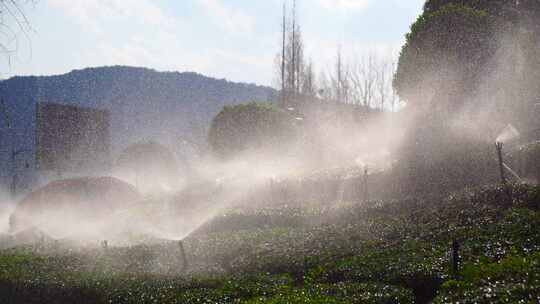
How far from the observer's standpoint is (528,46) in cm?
3288

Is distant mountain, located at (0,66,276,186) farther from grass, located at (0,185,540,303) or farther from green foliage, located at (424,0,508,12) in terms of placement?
grass, located at (0,185,540,303)

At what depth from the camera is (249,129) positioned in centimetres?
5019

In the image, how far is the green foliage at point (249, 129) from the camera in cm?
5009

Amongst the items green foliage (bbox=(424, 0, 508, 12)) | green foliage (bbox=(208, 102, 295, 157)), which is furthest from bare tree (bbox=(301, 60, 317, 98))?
green foliage (bbox=(424, 0, 508, 12))

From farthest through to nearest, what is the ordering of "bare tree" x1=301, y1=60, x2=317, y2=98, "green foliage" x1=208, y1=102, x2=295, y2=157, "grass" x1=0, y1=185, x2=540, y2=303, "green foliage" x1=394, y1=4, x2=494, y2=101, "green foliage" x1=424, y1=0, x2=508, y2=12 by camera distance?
"bare tree" x1=301, y1=60, x2=317, y2=98 → "green foliage" x1=208, y1=102, x2=295, y2=157 → "green foliage" x1=424, y1=0, x2=508, y2=12 → "green foliage" x1=394, y1=4, x2=494, y2=101 → "grass" x1=0, y1=185, x2=540, y2=303

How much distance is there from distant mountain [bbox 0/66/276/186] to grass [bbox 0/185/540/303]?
13285 centimetres

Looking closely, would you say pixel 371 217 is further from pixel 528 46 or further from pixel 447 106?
pixel 528 46

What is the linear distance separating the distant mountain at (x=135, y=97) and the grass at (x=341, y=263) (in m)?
133

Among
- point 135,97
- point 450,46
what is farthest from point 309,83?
point 135,97

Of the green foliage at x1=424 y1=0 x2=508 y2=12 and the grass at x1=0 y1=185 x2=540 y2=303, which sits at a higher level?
the green foliage at x1=424 y1=0 x2=508 y2=12

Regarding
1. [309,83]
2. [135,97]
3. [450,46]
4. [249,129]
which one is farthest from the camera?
[135,97]

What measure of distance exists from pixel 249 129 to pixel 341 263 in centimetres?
3503

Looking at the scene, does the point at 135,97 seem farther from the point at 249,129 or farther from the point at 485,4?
the point at 485,4

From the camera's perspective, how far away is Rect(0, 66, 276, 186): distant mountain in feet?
518
